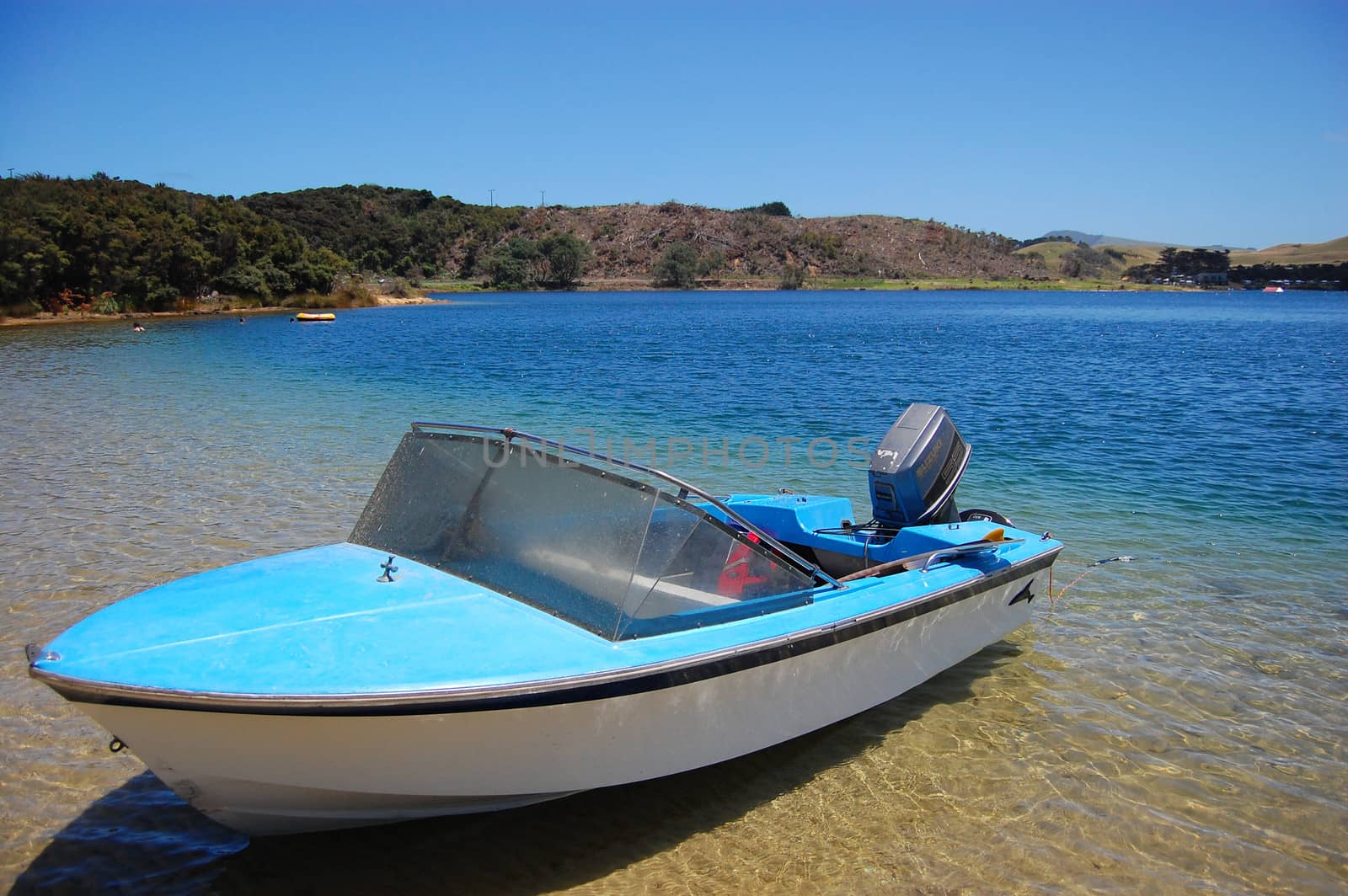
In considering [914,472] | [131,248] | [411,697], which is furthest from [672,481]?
[131,248]

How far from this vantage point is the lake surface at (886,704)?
406cm

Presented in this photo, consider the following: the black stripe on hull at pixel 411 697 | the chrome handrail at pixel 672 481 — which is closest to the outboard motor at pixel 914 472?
the chrome handrail at pixel 672 481

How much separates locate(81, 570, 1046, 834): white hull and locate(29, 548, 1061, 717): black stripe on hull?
0.04m

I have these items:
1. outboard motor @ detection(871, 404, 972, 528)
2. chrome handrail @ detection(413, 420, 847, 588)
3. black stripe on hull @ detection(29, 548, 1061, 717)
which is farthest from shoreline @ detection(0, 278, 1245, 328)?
black stripe on hull @ detection(29, 548, 1061, 717)

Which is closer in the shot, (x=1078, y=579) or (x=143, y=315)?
(x=1078, y=579)

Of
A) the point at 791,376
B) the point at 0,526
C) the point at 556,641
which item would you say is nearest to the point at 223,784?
the point at 556,641

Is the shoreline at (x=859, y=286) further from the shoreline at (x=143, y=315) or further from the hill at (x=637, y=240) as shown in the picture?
the shoreline at (x=143, y=315)

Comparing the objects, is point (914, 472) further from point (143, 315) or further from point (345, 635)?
point (143, 315)

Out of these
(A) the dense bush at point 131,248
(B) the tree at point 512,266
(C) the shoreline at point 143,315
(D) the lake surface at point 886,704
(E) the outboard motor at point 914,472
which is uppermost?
(B) the tree at point 512,266

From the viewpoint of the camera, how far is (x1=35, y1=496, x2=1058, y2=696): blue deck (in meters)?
3.31

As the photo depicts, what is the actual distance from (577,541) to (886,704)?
274 cm

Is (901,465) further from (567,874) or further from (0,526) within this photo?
(0,526)

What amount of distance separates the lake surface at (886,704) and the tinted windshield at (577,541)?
117 cm

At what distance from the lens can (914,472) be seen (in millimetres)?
6512
